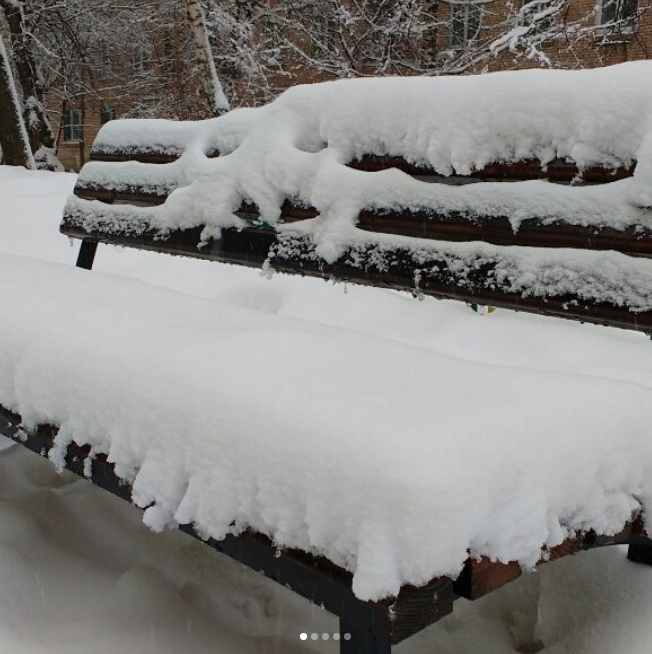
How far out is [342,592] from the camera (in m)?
0.95

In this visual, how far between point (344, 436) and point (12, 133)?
29.8 ft

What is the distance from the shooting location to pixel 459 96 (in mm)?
1786

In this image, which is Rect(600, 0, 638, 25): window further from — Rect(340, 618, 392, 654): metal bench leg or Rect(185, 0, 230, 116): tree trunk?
Rect(340, 618, 392, 654): metal bench leg

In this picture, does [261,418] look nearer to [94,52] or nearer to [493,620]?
[493,620]

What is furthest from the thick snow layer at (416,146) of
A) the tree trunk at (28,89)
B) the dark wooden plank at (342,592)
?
the tree trunk at (28,89)

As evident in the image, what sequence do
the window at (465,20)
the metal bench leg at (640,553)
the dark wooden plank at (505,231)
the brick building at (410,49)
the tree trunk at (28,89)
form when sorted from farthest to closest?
1. the window at (465,20)
2. the tree trunk at (28,89)
3. the brick building at (410,49)
4. the metal bench leg at (640,553)
5. the dark wooden plank at (505,231)

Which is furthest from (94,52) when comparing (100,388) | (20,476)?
(100,388)

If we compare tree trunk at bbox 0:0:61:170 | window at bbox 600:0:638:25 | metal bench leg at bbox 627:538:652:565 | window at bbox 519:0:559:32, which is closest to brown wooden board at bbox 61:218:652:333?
metal bench leg at bbox 627:538:652:565

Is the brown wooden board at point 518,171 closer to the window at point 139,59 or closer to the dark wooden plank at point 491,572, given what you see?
the dark wooden plank at point 491,572

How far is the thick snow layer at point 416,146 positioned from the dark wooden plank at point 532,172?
0.02 meters

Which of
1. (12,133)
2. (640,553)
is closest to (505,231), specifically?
(640,553)

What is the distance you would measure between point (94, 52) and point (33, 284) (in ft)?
57.9

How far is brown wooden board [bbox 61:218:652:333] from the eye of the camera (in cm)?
159

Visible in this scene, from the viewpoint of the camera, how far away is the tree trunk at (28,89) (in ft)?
37.9
